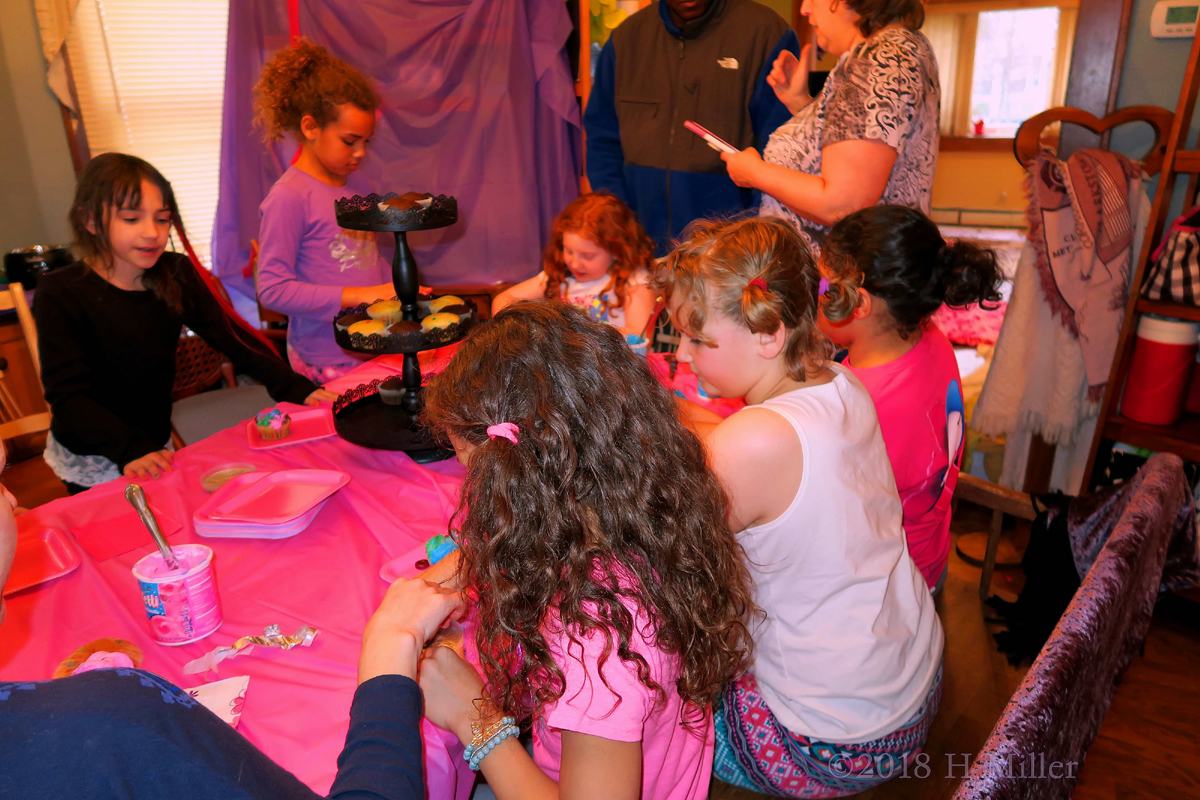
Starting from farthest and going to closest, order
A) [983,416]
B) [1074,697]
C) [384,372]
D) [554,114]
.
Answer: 1. [554,114]
2. [983,416]
3. [384,372]
4. [1074,697]

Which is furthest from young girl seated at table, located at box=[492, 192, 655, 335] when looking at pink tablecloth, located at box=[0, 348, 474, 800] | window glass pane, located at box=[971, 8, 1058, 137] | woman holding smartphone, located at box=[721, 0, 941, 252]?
window glass pane, located at box=[971, 8, 1058, 137]

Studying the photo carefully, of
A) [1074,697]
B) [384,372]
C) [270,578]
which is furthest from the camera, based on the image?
[384,372]

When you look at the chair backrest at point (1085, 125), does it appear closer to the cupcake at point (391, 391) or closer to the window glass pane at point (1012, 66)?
the cupcake at point (391, 391)

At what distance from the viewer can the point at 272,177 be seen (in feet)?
11.2

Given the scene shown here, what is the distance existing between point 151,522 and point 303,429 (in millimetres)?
696

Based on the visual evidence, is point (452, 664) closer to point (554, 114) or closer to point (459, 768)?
point (459, 768)

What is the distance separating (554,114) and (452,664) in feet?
10.9

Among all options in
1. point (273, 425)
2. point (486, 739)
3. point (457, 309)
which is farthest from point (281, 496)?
point (486, 739)

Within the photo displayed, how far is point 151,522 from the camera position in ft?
3.22

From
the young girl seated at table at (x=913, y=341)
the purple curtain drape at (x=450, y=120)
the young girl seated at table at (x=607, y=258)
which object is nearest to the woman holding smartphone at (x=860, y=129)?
the young girl seated at table at (x=913, y=341)

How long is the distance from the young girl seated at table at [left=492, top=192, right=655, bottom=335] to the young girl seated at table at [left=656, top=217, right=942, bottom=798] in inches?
46.5

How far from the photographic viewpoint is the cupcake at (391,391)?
66.5 inches

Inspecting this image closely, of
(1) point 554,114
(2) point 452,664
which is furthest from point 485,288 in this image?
(2) point 452,664

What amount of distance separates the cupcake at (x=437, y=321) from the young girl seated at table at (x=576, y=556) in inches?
24.4
